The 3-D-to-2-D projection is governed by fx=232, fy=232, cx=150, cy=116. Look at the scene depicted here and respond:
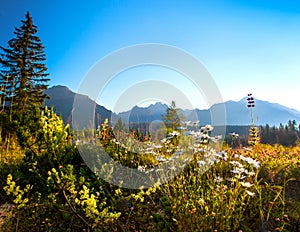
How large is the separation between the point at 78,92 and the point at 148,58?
120cm

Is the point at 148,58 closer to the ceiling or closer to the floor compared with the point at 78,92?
closer to the ceiling

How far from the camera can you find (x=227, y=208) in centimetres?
229

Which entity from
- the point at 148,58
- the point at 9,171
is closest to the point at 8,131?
the point at 9,171

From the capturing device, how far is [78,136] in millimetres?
4621

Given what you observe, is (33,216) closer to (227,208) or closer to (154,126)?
(227,208)

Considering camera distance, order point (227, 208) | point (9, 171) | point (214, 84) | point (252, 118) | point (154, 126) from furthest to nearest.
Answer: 1. point (154, 126)
2. point (252, 118)
3. point (9, 171)
4. point (214, 84)
5. point (227, 208)

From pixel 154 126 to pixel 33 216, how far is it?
2.84 meters

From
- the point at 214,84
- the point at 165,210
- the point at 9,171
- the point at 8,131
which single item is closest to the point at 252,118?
the point at 214,84

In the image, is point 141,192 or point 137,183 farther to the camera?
point 137,183

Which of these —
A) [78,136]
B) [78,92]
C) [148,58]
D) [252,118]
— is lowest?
[78,136]

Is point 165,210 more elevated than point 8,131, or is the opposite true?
point 8,131

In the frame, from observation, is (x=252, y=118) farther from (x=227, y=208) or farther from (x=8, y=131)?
(x=8, y=131)

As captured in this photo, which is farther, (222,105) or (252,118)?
(252,118)

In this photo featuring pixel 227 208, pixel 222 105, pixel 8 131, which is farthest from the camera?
pixel 8 131
